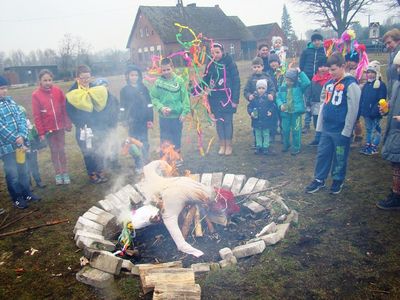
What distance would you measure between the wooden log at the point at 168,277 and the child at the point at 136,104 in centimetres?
382

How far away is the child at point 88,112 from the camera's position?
6.14 metres

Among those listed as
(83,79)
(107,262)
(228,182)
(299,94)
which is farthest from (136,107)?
(107,262)

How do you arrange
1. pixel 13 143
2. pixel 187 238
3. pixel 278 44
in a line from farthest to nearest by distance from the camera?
pixel 278 44, pixel 13 143, pixel 187 238

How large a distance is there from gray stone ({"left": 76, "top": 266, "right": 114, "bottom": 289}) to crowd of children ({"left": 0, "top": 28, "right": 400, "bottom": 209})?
280cm

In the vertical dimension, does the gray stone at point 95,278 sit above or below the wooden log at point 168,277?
below

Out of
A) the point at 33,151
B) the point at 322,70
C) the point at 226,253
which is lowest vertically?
the point at 226,253

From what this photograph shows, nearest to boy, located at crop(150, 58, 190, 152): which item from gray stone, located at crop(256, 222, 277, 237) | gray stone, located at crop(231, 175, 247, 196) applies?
gray stone, located at crop(231, 175, 247, 196)

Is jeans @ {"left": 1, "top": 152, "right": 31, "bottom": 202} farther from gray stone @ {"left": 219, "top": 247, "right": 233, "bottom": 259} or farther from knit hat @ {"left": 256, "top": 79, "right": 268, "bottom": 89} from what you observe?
knit hat @ {"left": 256, "top": 79, "right": 268, "bottom": 89}

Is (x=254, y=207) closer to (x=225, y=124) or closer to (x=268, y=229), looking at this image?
(x=268, y=229)

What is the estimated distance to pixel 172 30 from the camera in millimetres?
37438

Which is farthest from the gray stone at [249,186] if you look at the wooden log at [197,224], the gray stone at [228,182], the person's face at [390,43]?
the person's face at [390,43]

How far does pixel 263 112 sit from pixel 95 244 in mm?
4382

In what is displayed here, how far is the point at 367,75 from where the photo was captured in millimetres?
6293

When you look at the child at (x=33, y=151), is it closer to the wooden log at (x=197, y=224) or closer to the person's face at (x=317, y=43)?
the wooden log at (x=197, y=224)
